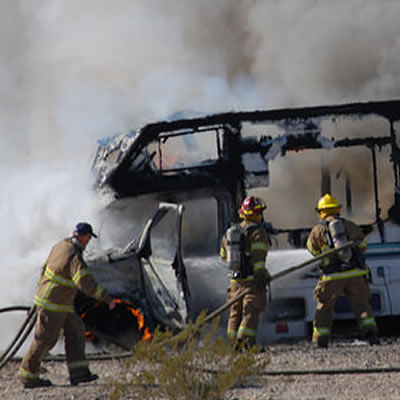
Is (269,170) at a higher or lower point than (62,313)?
higher

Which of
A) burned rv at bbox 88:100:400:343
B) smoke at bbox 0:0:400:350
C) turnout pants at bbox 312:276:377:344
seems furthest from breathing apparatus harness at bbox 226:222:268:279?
smoke at bbox 0:0:400:350

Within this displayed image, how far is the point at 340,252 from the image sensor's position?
26.9 feet

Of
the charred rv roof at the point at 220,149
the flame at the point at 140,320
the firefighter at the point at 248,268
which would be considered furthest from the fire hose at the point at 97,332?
the charred rv roof at the point at 220,149

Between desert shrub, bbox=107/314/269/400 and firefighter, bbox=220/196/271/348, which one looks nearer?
desert shrub, bbox=107/314/269/400

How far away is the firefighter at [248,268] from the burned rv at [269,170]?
1.40 feet

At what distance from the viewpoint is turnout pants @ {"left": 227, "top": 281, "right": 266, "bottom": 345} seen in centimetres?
803

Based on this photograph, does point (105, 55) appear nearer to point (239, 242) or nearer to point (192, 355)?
point (239, 242)

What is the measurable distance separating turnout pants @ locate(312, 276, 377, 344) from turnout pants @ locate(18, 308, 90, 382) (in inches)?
91.7

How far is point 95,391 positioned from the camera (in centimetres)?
662

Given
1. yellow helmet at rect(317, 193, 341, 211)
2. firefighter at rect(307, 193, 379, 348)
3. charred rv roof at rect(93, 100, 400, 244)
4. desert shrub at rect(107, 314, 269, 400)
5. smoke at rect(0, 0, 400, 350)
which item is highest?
smoke at rect(0, 0, 400, 350)

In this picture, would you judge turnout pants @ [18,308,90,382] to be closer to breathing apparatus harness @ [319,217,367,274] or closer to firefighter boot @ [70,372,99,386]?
firefighter boot @ [70,372,99,386]

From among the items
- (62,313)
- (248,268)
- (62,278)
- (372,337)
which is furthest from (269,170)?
(62,313)

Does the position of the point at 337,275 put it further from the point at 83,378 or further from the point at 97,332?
the point at 83,378

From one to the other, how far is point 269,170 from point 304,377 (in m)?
2.63
